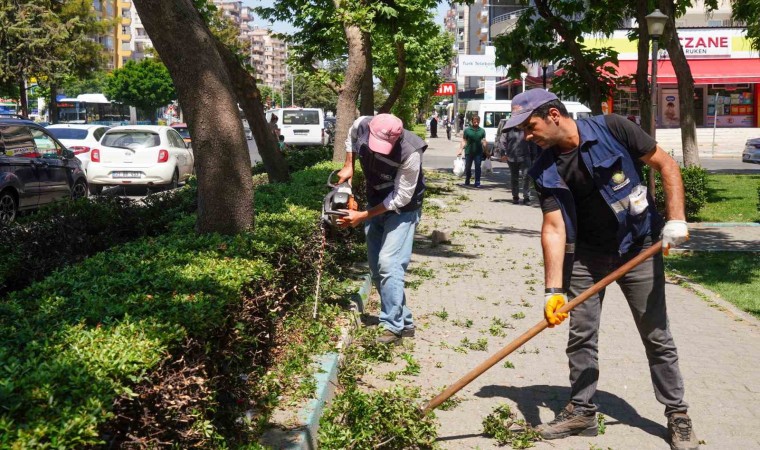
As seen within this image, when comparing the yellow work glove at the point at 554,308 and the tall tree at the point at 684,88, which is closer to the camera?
the yellow work glove at the point at 554,308

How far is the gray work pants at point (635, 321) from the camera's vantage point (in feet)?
16.1

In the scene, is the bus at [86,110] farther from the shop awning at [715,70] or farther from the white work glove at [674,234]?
the white work glove at [674,234]

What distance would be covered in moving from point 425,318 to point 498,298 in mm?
1300

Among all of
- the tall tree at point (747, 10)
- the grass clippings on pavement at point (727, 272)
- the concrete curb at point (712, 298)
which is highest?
the tall tree at point (747, 10)

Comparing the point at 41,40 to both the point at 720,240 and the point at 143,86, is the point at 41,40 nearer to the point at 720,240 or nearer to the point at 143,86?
the point at 720,240

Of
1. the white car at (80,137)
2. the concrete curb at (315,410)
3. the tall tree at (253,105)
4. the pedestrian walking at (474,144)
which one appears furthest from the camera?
the white car at (80,137)

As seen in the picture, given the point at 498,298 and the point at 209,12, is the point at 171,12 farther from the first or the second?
the point at 209,12

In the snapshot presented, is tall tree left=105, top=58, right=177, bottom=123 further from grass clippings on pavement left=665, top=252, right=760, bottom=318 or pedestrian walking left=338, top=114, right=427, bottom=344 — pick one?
pedestrian walking left=338, top=114, right=427, bottom=344

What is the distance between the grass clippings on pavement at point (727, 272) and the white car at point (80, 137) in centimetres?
1463

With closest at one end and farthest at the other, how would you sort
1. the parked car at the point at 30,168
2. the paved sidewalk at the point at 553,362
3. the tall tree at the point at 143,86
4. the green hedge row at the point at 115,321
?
the green hedge row at the point at 115,321 < the paved sidewalk at the point at 553,362 < the parked car at the point at 30,168 < the tall tree at the point at 143,86

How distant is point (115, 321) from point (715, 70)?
43.8 metres

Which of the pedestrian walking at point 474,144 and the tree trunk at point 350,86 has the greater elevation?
the tree trunk at point 350,86

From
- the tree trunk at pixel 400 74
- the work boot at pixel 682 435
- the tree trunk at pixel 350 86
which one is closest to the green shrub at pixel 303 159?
the tree trunk at pixel 400 74

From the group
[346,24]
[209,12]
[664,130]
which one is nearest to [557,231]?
[209,12]
